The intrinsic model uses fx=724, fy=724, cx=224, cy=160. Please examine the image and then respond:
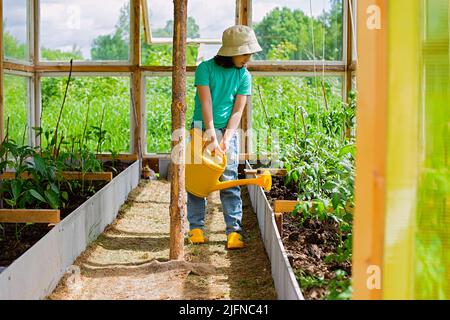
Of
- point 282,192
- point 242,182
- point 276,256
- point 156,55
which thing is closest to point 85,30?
point 156,55

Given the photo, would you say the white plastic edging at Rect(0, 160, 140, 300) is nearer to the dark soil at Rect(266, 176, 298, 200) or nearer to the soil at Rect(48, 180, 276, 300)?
the soil at Rect(48, 180, 276, 300)

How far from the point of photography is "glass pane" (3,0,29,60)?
7.25 metres

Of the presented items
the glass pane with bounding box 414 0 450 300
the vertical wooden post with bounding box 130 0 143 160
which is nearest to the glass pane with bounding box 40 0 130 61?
the vertical wooden post with bounding box 130 0 143 160

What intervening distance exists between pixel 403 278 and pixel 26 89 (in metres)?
6.67

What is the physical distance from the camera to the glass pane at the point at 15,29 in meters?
7.25

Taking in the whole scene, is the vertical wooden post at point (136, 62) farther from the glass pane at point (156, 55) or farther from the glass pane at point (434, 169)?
the glass pane at point (434, 169)

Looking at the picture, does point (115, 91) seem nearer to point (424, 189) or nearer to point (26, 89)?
point (26, 89)

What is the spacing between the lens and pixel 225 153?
4379 millimetres

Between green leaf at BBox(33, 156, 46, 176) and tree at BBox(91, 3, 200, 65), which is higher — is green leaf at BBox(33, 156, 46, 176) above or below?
below

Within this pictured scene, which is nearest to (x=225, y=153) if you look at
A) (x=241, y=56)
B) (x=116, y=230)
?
(x=241, y=56)

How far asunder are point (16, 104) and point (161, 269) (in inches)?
170

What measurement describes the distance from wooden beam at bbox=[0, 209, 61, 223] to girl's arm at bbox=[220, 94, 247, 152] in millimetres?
1077

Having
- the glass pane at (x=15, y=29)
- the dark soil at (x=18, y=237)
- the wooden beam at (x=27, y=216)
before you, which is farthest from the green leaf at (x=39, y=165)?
the glass pane at (x=15, y=29)

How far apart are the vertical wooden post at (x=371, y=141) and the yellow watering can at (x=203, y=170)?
7.59 feet
